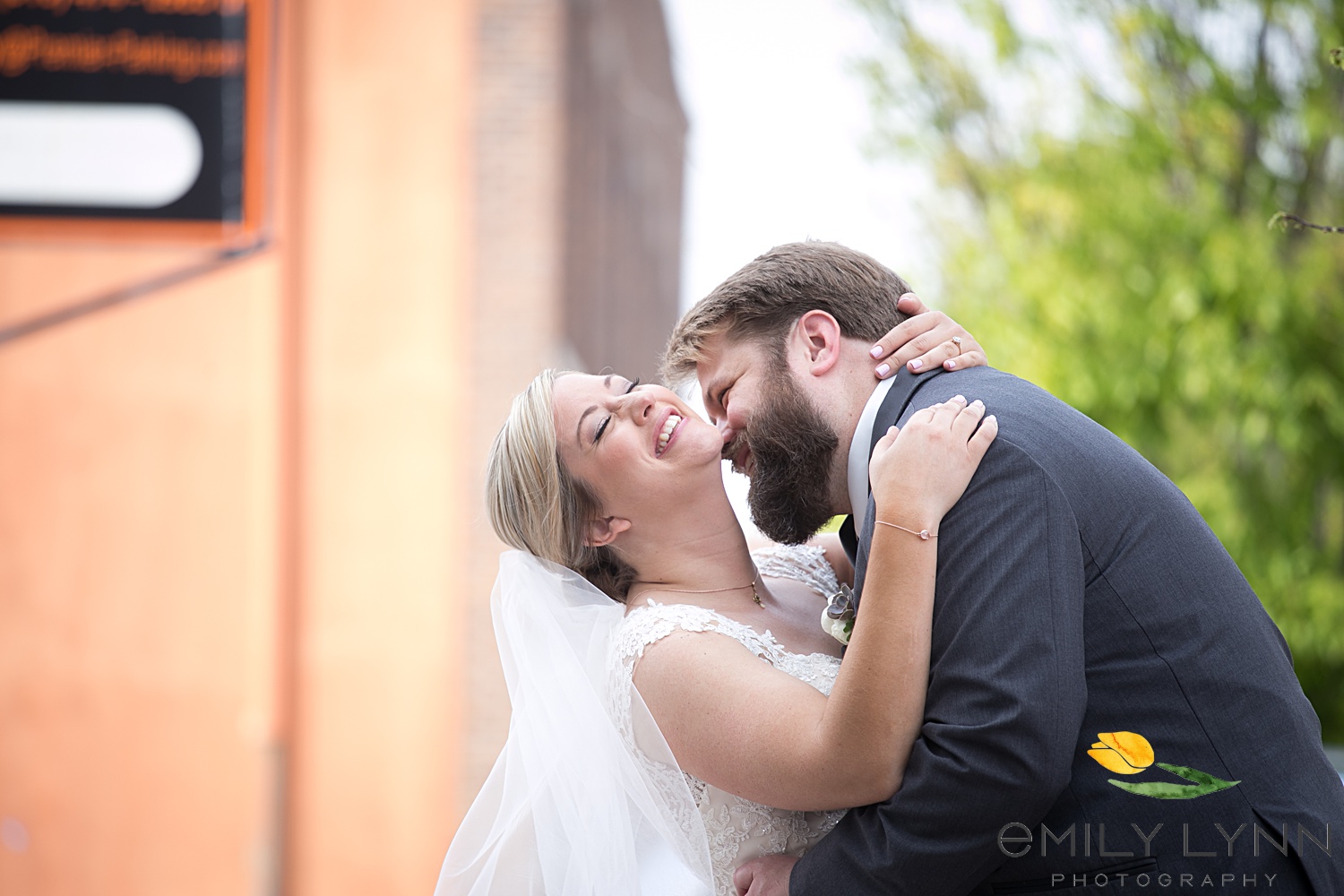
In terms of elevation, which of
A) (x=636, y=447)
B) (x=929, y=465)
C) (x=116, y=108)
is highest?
(x=116, y=108)

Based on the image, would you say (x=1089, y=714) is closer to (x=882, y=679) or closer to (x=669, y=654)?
(x=882, y=679)

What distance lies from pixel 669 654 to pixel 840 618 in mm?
394

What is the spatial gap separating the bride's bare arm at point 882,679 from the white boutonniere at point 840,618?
1.06 ft

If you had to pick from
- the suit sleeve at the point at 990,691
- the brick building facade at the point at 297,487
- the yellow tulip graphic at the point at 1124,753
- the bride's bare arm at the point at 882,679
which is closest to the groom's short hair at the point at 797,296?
the bride's bare arm at the point at 882,679

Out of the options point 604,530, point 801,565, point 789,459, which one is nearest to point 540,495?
point 604,530

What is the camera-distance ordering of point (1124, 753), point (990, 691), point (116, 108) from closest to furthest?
point (990, 691)
point (1124, 753)
point (116, 108)

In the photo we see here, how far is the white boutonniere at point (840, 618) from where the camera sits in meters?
2.38

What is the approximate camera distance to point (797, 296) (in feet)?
7.95

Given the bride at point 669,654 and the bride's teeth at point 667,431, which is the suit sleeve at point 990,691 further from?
the bride's teeth at point 667,431

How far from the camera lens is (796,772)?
197cm

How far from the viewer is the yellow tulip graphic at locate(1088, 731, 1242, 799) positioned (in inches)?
70.7

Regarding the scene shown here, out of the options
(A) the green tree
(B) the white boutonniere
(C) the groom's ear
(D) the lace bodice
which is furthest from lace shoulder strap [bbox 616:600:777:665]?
(A) the green tree

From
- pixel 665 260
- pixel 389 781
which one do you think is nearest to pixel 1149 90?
pixel 389 781

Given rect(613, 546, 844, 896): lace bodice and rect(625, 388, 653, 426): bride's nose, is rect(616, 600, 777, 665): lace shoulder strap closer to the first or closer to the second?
rect(613, 546, 844, 896): lace bodice
